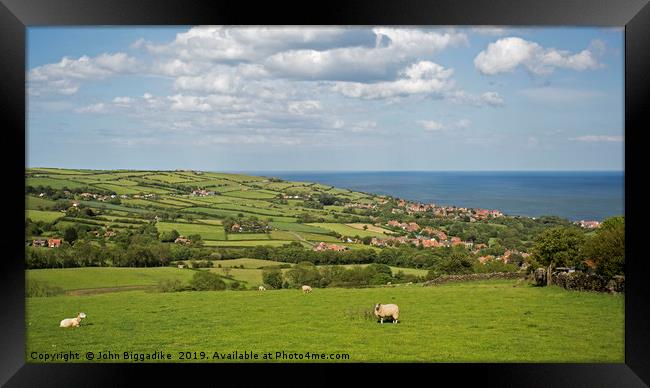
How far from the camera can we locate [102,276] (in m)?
7.86

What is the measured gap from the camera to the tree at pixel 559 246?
7.45m

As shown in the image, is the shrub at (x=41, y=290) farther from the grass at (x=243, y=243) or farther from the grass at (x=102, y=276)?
the grass at (x=243, y=243)

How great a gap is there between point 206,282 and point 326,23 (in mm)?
5327

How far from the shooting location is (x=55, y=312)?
6.34 meters

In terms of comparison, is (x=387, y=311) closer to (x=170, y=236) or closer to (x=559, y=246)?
(x=559, y=246)

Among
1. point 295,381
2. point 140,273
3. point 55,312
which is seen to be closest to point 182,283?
point 140,273

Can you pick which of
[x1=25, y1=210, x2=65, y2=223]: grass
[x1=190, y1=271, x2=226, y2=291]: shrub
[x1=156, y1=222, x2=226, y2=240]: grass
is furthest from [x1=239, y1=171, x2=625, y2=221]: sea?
[x1=25, y1=210, x2=65, y2=223]: grass

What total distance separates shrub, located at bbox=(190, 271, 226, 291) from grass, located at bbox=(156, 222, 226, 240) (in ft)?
2.75

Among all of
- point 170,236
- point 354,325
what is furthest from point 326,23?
point 170,236

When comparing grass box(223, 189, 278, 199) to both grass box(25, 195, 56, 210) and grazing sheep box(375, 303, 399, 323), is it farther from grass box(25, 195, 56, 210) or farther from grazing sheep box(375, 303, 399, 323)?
grazing sheep box(375, 303, 399, 323)

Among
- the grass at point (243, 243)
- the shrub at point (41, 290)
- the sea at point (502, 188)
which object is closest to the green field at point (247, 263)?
the grass at point (243, 243)

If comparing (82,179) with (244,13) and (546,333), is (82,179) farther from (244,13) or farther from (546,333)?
(546,333)

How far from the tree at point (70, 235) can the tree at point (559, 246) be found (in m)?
6.85

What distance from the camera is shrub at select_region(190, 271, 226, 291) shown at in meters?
8.15
